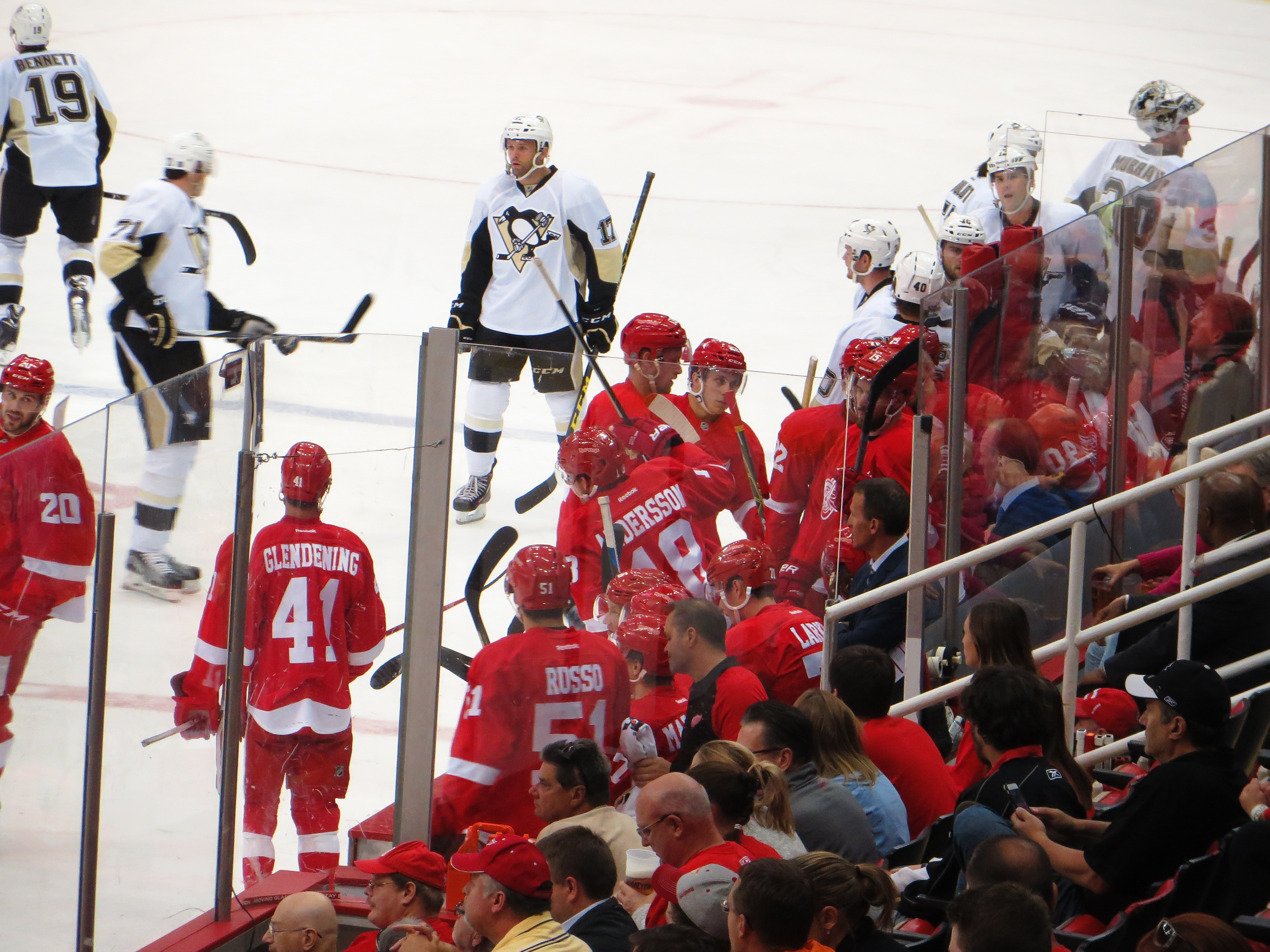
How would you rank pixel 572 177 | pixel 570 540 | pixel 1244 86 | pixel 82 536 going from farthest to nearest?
pixel 1244 86 → pixel 572 177 → pixel 570 540 → pixel 82 536

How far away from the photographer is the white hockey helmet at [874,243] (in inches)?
260

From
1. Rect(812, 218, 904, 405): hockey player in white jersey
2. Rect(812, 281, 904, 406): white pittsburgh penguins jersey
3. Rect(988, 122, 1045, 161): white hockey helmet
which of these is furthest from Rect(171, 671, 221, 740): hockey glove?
Rect(988, 122, 1045, 161): white hockey helmet

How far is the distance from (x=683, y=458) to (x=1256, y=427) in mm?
1430

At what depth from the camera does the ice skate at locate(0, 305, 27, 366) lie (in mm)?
8203

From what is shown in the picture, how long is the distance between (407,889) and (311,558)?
0.84 metres

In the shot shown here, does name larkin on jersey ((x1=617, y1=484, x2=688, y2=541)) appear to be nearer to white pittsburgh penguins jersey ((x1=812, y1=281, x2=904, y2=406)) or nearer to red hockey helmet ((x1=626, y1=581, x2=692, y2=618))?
red hockey helmet ((x1=626, y1=581, x2=692, y2=618))

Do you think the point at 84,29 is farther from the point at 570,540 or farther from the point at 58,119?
the point at 570,540

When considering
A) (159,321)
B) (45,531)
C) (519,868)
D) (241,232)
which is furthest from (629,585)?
(241,232)

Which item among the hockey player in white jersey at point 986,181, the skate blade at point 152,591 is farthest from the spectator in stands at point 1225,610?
the hockey player in white jersey at point 986,181

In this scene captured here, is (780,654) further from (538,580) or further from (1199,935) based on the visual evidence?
(1199,935)

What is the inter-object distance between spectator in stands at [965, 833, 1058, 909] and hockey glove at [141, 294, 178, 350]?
473 cm

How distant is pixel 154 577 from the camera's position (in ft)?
11.6

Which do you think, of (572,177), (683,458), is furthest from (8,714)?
(572,177)

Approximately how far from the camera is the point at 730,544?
425cm
